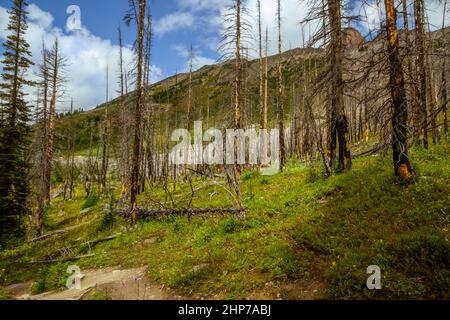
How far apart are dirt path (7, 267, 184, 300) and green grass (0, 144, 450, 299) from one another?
0.33 meters

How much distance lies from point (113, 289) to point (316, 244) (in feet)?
18.2

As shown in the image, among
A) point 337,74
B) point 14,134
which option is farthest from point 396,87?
point 14,134

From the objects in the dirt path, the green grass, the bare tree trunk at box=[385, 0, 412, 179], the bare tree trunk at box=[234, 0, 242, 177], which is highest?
the bare tree trunk at box=[234, 0, 242, 177]

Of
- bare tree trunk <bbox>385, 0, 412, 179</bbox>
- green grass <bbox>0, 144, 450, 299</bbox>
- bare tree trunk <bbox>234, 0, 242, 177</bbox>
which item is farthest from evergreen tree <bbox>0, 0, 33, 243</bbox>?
bare tree trunk <bbox>385, 0, 412, 179</bbox>

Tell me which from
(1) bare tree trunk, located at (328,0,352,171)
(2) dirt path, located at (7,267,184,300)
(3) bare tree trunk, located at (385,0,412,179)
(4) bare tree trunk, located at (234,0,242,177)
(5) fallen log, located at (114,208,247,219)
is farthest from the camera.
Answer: (4) bare tree trunk, located at (234,0,242,177)

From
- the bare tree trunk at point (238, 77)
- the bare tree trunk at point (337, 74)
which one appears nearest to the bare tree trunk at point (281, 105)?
the bare tree trunk at point (238, 77)

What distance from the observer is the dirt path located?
683 centimetres

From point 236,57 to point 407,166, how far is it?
1373cm

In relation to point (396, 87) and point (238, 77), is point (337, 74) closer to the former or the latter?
point (396, 87)

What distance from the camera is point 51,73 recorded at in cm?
2528

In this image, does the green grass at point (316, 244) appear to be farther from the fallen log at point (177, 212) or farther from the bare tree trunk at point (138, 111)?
the bare tree trunk at point (138, 111)

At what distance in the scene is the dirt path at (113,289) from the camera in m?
6.83

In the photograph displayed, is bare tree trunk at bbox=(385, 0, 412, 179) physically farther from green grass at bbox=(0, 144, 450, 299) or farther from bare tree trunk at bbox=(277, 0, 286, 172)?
bare tree trunk at bbox=(277, 0, 286, 172)
